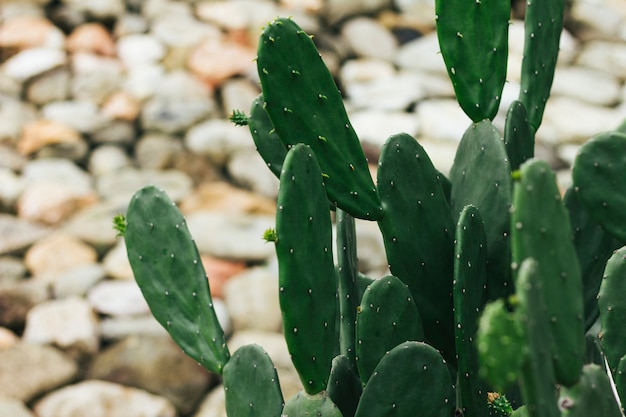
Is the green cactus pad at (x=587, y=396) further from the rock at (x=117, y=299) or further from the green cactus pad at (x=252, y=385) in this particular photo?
the rock at (x=117, y=299)

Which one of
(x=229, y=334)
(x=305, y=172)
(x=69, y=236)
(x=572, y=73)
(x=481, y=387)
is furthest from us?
(x=572, y=73)

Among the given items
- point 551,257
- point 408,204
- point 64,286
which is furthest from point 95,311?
point 551,257

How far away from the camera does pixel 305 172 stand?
1.04 meters

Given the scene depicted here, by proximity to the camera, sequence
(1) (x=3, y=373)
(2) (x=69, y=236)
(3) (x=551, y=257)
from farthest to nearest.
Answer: (2) (x=69, y=236), (1) (x=3, y=373), (3) (x=551, y=257)

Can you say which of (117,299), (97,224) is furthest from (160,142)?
(117,299)

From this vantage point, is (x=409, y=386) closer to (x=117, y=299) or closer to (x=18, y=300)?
(x=117, y=299)

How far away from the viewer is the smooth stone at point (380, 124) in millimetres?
5676

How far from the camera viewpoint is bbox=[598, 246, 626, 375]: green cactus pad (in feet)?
3.53

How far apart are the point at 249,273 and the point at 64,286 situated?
33.9 inches

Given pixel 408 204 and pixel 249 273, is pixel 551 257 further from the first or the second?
pixel 249 273

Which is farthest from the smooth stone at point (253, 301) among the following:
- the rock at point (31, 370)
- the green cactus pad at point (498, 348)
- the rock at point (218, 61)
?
the green cactus pad at point (498, 348)

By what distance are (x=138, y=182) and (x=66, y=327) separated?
1.29 m

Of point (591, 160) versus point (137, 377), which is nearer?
point (591, 160)

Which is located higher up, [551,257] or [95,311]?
[551,257]
